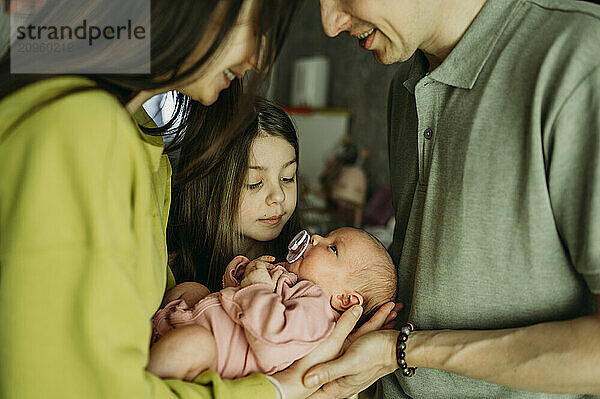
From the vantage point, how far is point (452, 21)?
137 centimetres

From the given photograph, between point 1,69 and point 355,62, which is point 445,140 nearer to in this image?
point 1,69

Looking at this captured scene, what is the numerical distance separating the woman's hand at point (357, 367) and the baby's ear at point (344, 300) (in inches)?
4.8

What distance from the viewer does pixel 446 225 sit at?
132 centimetres

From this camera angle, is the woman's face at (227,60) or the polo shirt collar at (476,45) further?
the polo shirt collar at (476,45)

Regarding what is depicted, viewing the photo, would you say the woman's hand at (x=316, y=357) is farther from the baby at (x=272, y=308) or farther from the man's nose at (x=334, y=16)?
the man's nose at (x=334, y=16)

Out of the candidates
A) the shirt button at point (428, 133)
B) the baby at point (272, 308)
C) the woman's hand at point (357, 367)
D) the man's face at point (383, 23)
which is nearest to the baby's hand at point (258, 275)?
the baby at point (272, 308)

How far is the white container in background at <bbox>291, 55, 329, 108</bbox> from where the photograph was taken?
6543 millimetres

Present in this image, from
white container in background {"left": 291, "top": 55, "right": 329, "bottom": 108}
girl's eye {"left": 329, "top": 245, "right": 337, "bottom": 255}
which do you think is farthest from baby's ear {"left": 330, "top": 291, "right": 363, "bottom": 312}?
white container in background {"left": 291, "top": 55, "right": 329, "bottom": 108}

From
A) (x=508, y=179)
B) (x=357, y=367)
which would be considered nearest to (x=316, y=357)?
A: (x=357, y=367)

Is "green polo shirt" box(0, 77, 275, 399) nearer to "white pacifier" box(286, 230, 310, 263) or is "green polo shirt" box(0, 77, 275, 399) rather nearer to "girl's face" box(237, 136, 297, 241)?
"white pacifier" box(286, 230, 310, 263)

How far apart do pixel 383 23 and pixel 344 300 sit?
26.2 inches

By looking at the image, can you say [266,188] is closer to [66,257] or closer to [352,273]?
[352,273]

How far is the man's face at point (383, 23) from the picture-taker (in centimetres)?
131

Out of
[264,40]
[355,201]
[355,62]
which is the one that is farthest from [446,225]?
[355,62]
